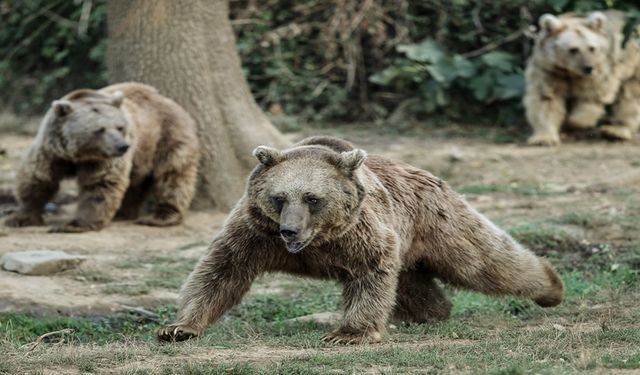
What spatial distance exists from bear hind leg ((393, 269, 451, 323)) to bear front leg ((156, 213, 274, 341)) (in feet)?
4.40

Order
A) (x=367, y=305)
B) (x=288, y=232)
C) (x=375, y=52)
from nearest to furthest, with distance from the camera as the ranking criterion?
1. (x=288, y=232)
2. (x=367, y=305)
3. (x=375, y=52)

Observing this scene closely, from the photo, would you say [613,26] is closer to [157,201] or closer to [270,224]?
[157,201]

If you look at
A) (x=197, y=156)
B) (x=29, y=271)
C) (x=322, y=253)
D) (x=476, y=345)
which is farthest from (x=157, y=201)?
(x=476, y=345)

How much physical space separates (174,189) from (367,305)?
4.94 metres

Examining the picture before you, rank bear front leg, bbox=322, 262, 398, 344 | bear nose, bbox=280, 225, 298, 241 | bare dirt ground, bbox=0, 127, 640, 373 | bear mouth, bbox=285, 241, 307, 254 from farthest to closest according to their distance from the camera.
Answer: bare dirt ground, bbox=0, 127, 640, 373, bear front leg, bbox=322, 262, 398, 344, bear mouth, bbox=285, 241, 307, 254, bear nose, bbox=280, 225, 298, 241

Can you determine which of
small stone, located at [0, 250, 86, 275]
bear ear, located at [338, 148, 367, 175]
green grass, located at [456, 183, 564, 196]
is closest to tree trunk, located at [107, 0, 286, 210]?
green grass, located at [456, 183, 564, 196]

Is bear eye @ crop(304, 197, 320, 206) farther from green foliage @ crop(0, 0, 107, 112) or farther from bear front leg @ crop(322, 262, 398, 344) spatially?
green foliage @ crop(0, 0, 107, 112)

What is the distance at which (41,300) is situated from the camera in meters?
8.20

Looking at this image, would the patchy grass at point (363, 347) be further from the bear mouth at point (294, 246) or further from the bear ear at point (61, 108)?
the bear ear at point (61, 108)

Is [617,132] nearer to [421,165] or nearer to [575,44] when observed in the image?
[575,44]

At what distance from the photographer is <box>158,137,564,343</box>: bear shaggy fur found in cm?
651

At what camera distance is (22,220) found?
1094 centimetres

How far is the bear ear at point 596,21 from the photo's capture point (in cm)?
1495

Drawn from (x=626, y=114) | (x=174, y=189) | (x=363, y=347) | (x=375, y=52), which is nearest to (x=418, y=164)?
(x=174, y=189)
